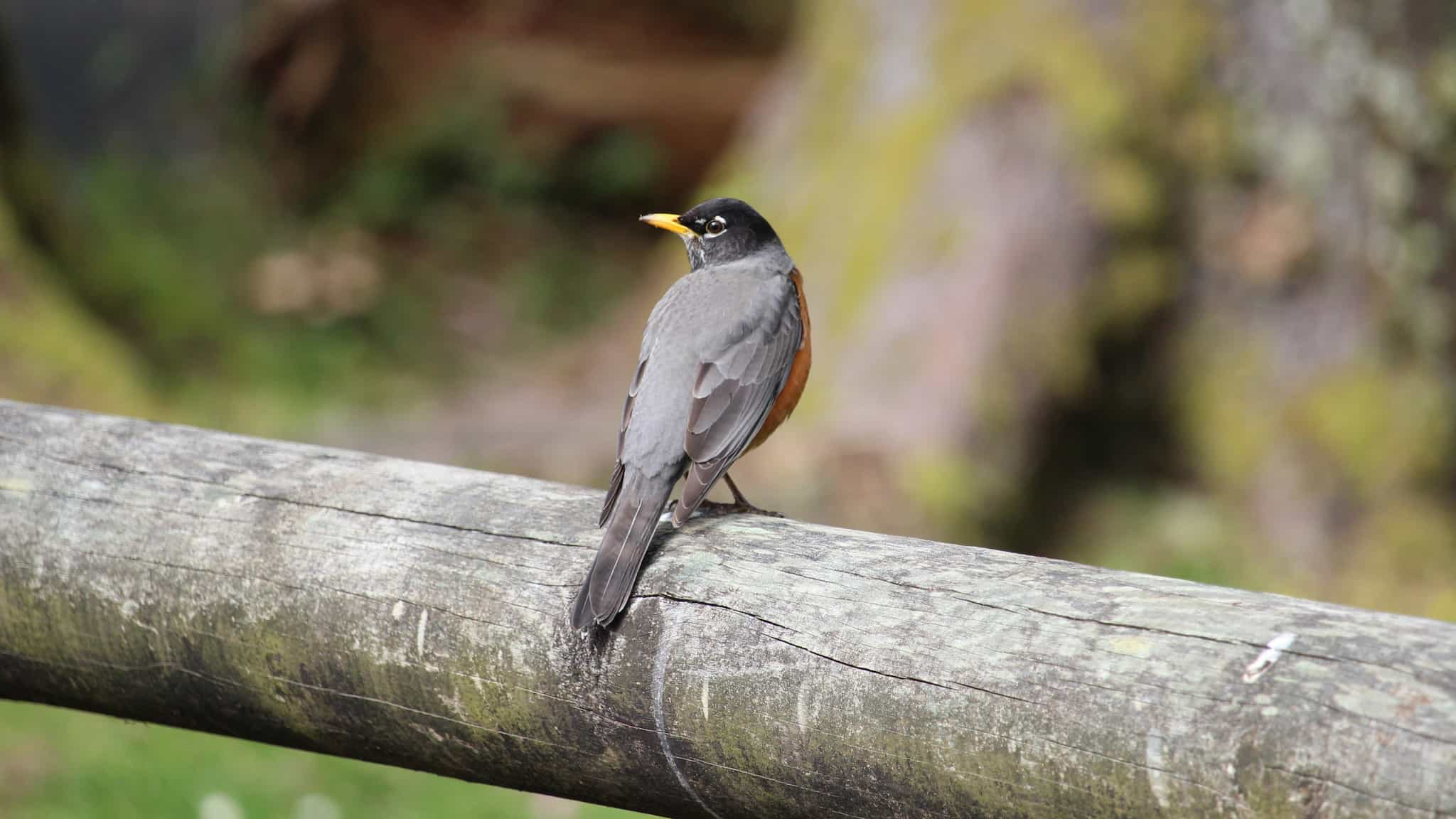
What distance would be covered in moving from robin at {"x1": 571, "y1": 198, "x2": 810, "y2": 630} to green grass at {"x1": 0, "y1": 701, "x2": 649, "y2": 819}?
1.88 meters

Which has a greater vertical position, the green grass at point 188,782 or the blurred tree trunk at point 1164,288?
the blurred tree trunk at point 1164,288

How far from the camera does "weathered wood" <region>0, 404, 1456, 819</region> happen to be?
166cm

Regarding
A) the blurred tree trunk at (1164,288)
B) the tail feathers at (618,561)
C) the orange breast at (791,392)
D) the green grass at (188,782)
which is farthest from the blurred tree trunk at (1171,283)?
the tail feathers at (618,561)

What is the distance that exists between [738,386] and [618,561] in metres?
0.91

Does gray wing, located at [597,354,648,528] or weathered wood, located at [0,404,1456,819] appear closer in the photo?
weathered wood, located at [0,404,1456,819]

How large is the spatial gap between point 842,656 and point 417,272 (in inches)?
323

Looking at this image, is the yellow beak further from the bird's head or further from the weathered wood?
the weathered wood

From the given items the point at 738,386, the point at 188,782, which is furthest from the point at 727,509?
the point at 188,782

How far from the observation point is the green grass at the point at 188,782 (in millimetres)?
4305

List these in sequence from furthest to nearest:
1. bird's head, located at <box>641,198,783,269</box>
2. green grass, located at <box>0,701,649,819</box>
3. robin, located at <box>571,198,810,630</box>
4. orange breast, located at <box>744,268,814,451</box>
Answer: green grass, located at <box>0,701,649,819</box>, bird's head, located at <box>641,198,783,269</box>, orange breast, located at <box>744,268,814,451</box>, robin, located at <box>571,198,810,630</box>

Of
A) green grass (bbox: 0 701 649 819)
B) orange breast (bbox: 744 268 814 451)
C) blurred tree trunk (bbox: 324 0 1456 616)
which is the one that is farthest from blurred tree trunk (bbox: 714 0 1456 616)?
orange breast (bbox: 744 268 814 451)

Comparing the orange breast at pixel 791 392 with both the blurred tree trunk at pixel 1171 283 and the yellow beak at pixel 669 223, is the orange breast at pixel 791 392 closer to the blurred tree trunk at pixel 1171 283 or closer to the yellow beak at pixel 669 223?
the yellow beak at pixel 669 223

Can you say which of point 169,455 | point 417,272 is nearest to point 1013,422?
point 169,455

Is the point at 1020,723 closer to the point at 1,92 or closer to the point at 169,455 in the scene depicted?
the point at 169,455
